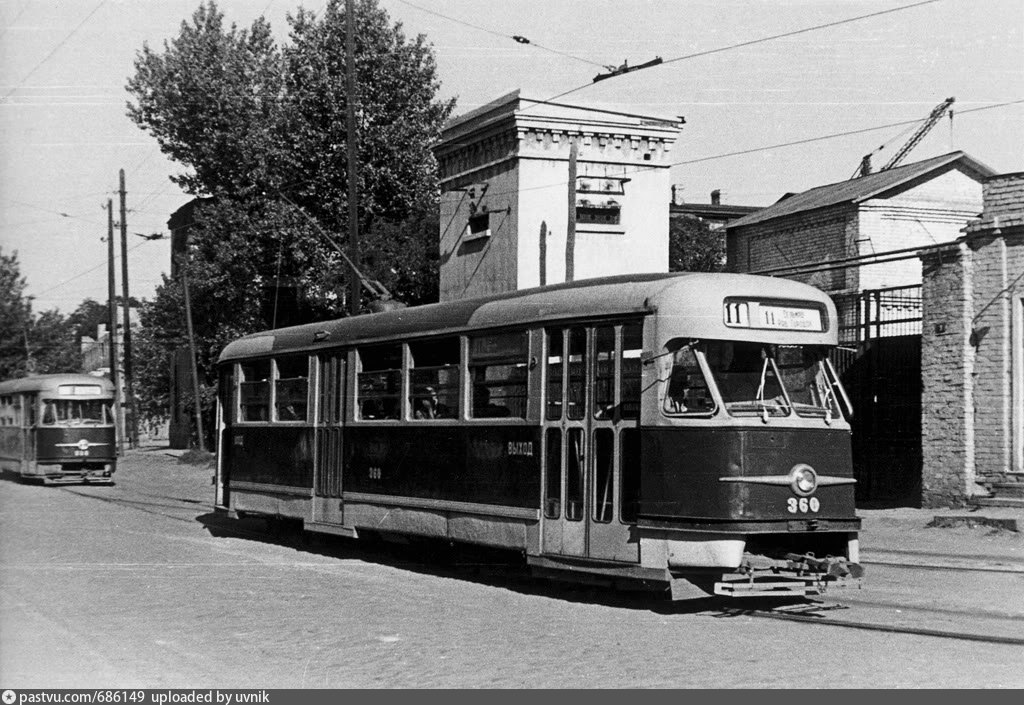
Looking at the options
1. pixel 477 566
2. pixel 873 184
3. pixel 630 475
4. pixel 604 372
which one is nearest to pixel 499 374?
pixel 604 372

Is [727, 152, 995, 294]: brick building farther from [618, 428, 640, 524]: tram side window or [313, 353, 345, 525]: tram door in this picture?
[618, 428, 640, 524]: tram side window

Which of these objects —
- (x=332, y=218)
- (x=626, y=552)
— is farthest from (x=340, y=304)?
(x=626, y=552)

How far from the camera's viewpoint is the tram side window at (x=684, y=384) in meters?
10.9

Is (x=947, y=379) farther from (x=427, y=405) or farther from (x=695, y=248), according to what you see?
(x=695, y=248)

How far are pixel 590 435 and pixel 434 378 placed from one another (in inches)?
116

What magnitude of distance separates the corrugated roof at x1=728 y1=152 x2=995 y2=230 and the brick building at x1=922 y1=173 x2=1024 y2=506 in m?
18.0

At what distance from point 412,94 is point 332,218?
196 inches

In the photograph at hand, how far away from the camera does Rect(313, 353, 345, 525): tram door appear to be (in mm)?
15938

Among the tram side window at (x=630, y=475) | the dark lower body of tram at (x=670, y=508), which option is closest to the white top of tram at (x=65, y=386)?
the dark lower body of tram at (x=670, y=508)

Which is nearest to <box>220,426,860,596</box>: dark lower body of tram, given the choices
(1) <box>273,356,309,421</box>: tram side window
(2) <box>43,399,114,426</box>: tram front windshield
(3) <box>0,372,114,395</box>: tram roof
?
→ (1) <box>273,356,309,421</box>: tram side window

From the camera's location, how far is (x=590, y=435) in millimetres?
11586

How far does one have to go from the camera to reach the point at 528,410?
12.3 metres

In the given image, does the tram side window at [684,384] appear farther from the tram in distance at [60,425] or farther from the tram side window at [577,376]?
the tram in distance at [60,425]
